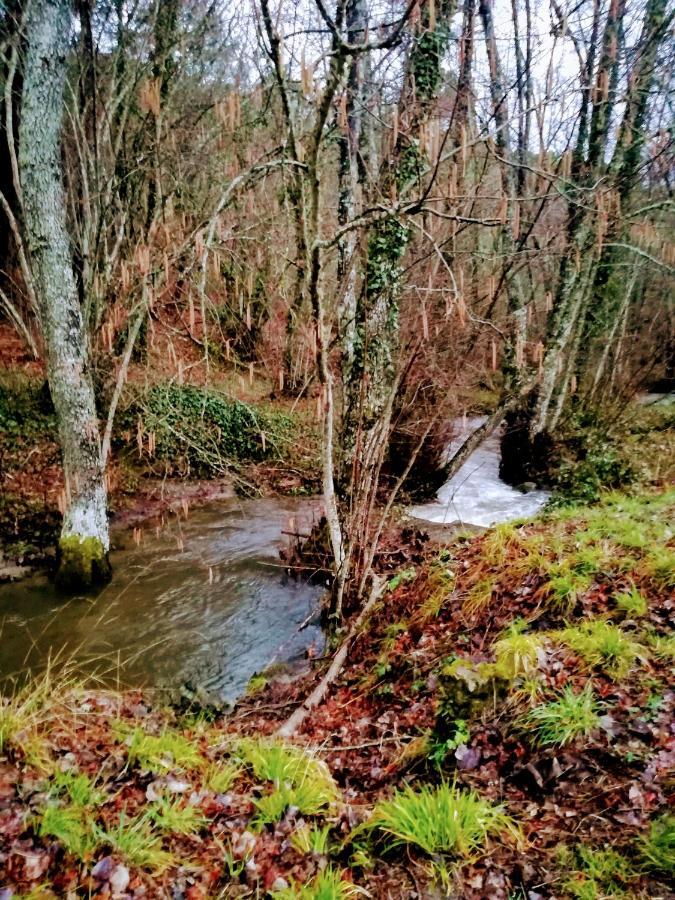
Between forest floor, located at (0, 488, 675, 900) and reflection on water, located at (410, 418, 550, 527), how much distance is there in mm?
4509

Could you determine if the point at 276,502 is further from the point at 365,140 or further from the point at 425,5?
the point at 425,5

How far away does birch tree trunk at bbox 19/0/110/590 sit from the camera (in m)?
5.67

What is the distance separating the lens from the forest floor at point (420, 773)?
7.46 ft

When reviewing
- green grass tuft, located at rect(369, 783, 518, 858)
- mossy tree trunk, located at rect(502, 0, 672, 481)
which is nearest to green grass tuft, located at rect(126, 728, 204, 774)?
green grass tuft, located at rect(369, 783, 518, 858)

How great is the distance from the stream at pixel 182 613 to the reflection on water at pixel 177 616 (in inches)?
0.5

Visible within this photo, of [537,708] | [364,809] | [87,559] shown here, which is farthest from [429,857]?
[87,559]

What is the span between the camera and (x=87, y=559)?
22.4 feet

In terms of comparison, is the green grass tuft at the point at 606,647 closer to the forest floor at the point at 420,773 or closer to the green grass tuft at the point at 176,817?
the forest floor at the point at 420,773

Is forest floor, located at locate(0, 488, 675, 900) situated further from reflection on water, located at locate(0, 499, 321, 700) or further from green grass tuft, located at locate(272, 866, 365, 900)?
reflection on water, located at locate(0, 499, 321, 700)

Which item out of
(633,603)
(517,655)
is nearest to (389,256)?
(633,603)

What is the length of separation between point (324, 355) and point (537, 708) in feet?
9.85

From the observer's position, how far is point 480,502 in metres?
10.4

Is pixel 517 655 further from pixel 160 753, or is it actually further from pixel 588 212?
pixel 588 212

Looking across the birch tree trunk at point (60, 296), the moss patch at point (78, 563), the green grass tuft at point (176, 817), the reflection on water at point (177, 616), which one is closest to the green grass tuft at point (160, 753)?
the green grass tuft at point (176, 817)
